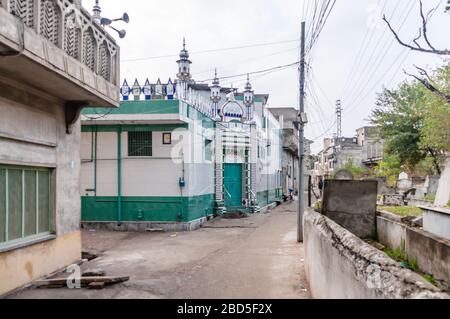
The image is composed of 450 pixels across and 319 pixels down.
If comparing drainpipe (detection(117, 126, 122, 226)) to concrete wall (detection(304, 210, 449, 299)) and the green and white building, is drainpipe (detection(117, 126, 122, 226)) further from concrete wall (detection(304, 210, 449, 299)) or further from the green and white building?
concrete wall (detection(304, 210, 449, 299))

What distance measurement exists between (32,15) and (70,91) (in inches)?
84.1

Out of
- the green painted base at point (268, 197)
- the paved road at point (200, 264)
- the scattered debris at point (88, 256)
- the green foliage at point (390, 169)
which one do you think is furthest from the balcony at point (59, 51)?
the green foliage at point (390, 169)

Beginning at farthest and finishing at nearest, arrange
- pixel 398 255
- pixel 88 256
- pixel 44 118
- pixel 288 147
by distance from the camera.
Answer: pixel 288 147
pixel 88 256
pixel 398 255
pixel 44 118

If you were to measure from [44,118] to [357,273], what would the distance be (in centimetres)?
673

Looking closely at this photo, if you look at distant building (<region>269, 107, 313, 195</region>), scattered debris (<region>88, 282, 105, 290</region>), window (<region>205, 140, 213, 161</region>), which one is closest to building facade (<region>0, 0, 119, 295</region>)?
scattered debris (<region>88, 282, 105, 290</region>)

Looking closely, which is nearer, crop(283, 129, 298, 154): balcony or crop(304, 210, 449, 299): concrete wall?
crop(304, 210, 449, 299): concrete wall

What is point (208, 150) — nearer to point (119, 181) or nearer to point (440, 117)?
point (119, 181)

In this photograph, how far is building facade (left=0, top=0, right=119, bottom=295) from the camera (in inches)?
244

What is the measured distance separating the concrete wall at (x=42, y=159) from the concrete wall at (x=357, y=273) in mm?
5021

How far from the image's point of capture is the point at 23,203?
7.69 m

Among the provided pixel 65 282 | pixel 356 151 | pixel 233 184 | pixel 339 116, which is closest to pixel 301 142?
pixel 233 184

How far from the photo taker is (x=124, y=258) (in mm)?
10414

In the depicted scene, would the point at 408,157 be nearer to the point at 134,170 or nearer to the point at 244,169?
the point at 244,169

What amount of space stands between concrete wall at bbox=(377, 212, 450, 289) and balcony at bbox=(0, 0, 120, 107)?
21.8 feet
